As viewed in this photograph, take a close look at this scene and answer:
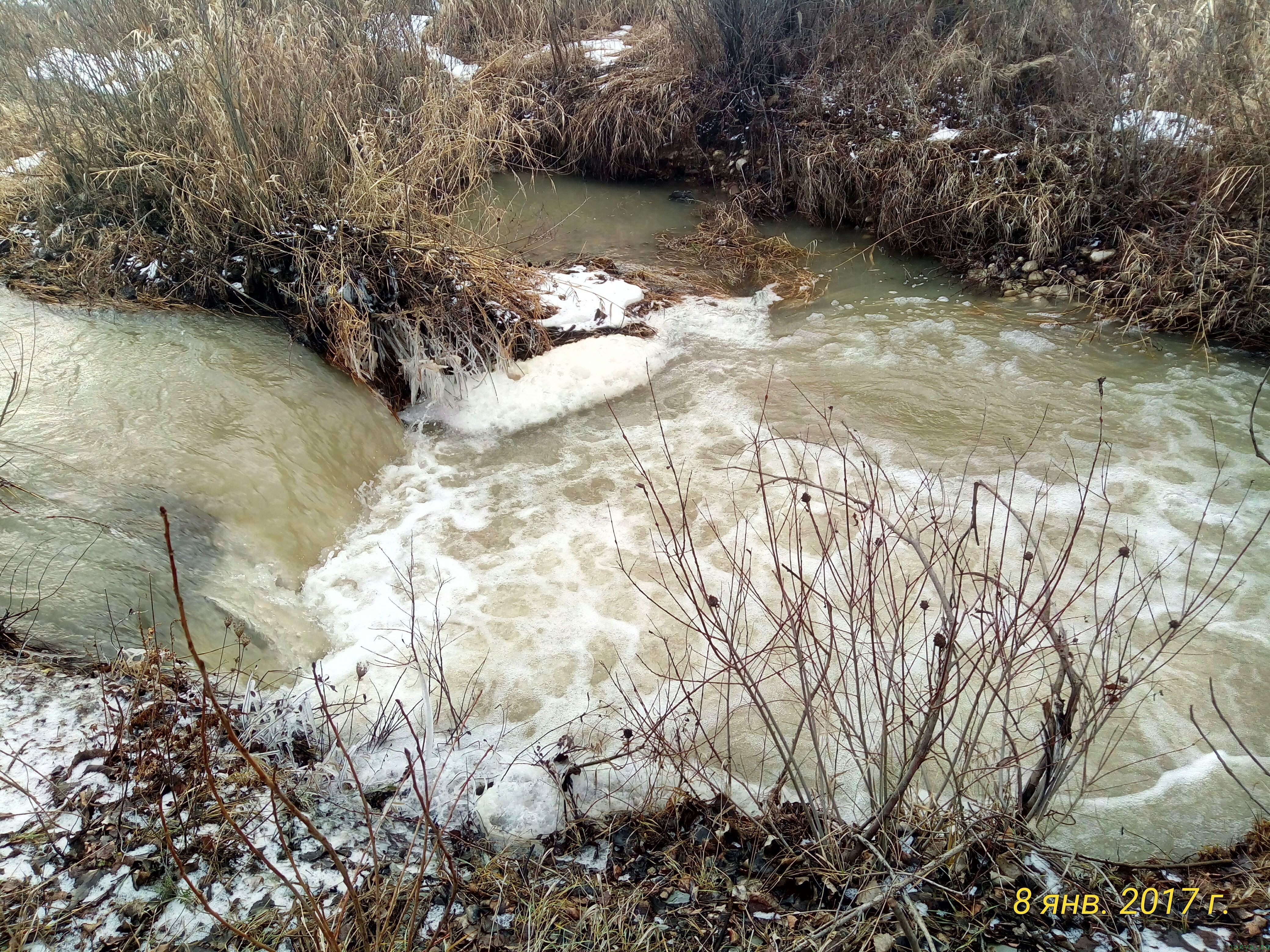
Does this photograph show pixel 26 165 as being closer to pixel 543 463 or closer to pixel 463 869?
pixel 543 463

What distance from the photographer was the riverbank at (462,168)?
4.55 meters

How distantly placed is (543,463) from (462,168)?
2258 millimetres

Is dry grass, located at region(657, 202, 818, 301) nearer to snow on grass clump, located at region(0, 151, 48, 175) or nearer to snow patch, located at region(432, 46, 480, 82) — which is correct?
snow patch, located at region(432, 46, 480, 82)

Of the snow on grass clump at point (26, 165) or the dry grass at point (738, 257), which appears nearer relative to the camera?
the snow on grass clump at point (26, 165)

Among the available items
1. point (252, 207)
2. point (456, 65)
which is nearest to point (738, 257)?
point (252, 207)

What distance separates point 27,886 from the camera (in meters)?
1.83

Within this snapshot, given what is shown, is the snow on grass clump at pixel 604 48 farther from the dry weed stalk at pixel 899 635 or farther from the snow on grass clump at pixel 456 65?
the dry weed stalk at pixel 899 635

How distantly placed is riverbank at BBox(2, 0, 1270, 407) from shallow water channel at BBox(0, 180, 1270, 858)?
0.35 meters

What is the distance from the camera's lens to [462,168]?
17.3 ft

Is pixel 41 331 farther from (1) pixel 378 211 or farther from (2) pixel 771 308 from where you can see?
(2) pixel 771 308

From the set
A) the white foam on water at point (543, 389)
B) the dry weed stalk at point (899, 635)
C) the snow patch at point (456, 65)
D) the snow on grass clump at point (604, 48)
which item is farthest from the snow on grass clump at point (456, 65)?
the dry weed stalk at point (899, 635)

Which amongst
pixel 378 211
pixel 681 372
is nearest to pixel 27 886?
pixel 378 211

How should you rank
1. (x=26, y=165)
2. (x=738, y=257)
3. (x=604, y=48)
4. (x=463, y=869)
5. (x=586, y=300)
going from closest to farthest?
(x=463, y=869) < (x=26, y=165) < (x=586, y=300) < (x=738, y=257) < (x=604, y=48)

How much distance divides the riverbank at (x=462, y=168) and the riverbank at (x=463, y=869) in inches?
108
